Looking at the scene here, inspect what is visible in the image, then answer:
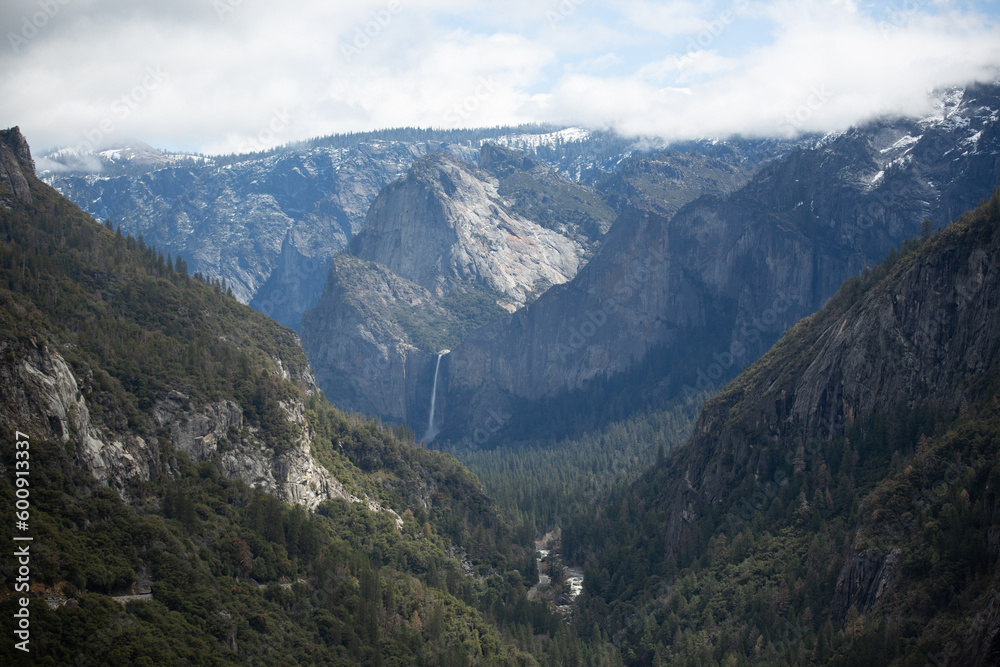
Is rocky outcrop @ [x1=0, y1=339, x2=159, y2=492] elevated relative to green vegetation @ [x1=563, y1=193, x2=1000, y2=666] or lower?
elevated

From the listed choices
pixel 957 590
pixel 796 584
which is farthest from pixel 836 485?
pixel 957 590

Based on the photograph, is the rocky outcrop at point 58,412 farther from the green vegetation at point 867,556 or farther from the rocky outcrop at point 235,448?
the green vegetation at point 867,556

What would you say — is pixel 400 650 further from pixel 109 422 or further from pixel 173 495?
pixel 109 422

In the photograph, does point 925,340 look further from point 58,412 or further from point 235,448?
point 58,412

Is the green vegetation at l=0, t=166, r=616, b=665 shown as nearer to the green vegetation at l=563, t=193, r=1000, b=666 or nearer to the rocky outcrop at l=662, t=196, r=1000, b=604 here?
the green vegetation at l=563, t=193, r=1000, b=666

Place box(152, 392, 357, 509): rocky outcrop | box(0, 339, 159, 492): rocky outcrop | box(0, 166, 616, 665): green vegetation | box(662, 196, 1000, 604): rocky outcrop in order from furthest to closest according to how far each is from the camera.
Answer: box(152, 392, 357, 509): rocky outcrop
box(662, 196, 1000, 604): rocky outcrop
box(0, 339, 159, 492): rocky outcrop
box(0, 166, 616, 665): green vegetation

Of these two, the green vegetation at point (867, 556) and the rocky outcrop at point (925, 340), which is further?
the rocky outcrop at point (925, 340)

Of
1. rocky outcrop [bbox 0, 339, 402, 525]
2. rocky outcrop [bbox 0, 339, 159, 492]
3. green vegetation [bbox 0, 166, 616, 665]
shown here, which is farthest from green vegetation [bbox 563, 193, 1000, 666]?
rocky outcrop [bbox 0, 339, 159, 492]

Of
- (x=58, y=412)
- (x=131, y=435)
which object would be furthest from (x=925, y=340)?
(x=58, y=412)

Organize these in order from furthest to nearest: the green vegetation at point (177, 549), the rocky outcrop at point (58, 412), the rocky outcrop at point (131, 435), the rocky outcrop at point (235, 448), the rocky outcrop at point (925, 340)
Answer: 1. the rocky outcrop at point (235, 448)
2. the rocky outcrop at point (925, 340)
3. the rocky outcrop at point (131, 435)
4. the rocky outcrop at point (58, 412)
5. the green vegetation at point (177, 549)

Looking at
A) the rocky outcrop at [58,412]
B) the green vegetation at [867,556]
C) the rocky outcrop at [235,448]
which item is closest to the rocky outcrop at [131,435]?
the rocky outcrop at [235,448]

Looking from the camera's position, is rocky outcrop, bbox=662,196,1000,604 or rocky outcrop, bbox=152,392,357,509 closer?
rocky outcrop, bbox=662,196,1000,604
